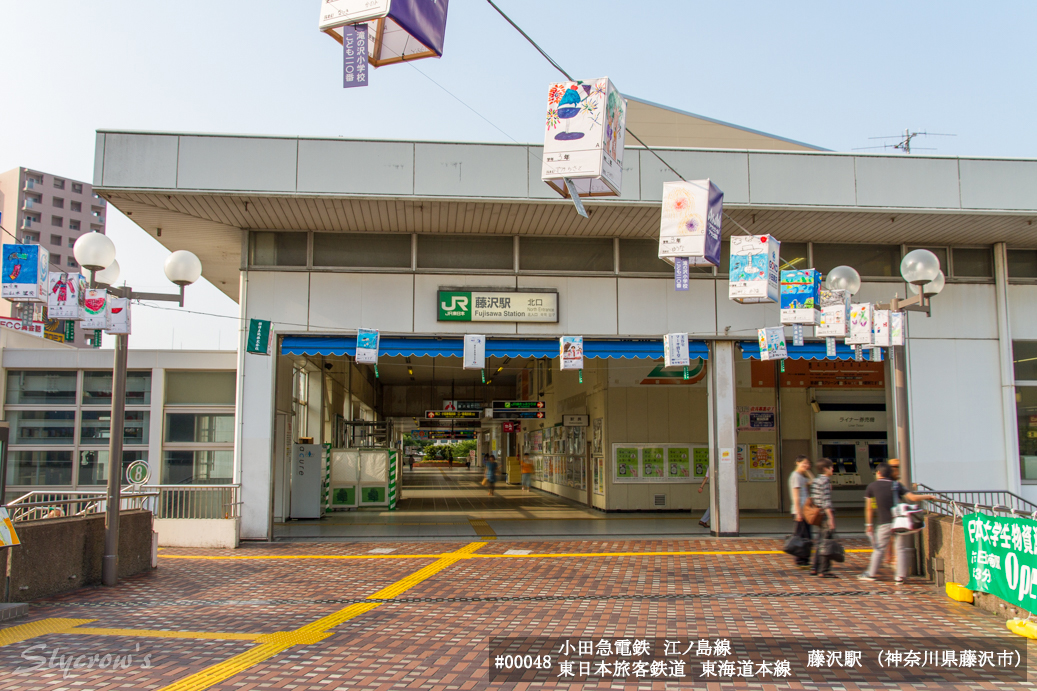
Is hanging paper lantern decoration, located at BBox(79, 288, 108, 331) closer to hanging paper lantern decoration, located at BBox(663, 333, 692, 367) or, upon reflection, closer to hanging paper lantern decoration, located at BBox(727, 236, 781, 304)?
hanging paper lantern decoration, located at BBox(727, 236, 781, 304)

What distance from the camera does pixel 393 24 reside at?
5262 millimetres

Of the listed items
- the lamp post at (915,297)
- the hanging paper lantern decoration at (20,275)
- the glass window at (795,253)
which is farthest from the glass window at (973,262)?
the hanging paper lantern decoration at (20,275)

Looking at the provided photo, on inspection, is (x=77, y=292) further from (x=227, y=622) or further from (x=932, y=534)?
(x=932, y=534)

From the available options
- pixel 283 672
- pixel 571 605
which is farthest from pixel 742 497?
pixel 283 672

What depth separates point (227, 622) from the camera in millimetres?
7473

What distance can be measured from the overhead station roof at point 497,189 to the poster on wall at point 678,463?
6474 mm

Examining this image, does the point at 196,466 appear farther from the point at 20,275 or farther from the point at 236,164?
the point at 20,275

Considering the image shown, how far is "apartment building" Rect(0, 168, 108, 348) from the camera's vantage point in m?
72.0

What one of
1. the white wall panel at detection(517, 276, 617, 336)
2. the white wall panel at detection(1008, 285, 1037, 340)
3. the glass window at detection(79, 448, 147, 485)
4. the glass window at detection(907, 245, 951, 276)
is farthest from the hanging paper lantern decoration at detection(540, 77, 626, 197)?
the glass window at detection(79, 448, 147, 485)

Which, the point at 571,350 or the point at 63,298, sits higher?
the point at 63,298

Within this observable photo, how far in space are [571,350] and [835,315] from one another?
4.38m

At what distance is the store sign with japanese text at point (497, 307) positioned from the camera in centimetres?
1398

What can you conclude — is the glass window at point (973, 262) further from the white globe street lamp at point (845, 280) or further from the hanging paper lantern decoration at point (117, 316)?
the hanging paper lantern decoration at point (117, 316)

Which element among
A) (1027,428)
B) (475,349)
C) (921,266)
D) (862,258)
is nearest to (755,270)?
(921,266)
